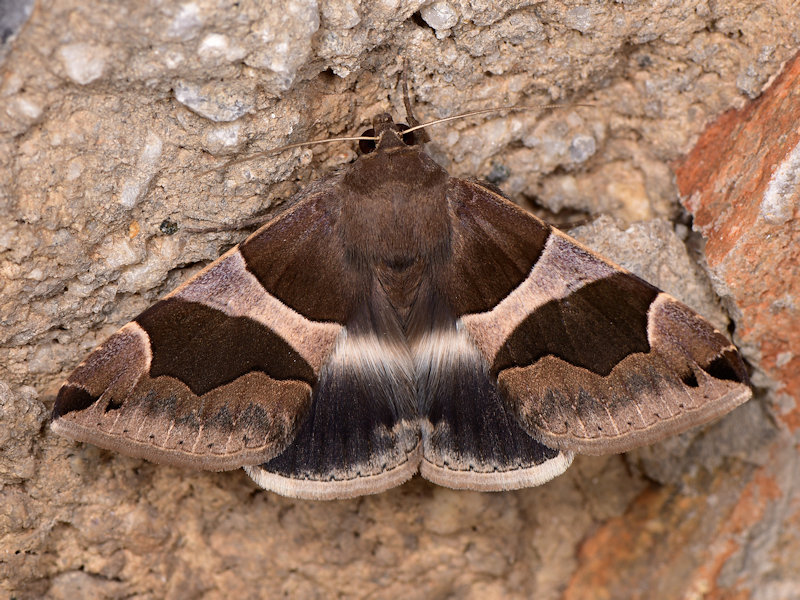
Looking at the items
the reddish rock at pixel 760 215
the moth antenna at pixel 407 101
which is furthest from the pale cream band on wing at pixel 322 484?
the reddish rock at pixel 760 215

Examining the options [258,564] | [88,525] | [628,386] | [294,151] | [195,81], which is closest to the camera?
[195,81]

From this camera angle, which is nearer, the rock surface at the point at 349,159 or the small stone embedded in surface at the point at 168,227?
the rock surface at the point at 349,159

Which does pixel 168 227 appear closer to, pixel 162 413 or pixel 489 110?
pixel 162 413

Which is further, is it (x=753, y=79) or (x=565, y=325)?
(x=753, y=79)

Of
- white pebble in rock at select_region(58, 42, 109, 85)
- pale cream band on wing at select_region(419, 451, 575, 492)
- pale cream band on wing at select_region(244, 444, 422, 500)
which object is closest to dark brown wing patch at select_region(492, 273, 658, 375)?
pale cream band on wing at select_region(419, 451, 575, 492)

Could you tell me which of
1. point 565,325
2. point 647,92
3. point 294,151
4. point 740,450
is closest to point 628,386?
point 565,325

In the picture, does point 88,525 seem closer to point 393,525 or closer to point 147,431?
point 147,431

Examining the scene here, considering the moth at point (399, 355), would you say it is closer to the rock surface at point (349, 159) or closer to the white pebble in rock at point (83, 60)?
the rock surface at point (349, 159)

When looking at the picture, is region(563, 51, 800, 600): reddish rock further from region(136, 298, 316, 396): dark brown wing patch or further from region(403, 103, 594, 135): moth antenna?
region(136, 298, 316, 396): dark brown wing patch
